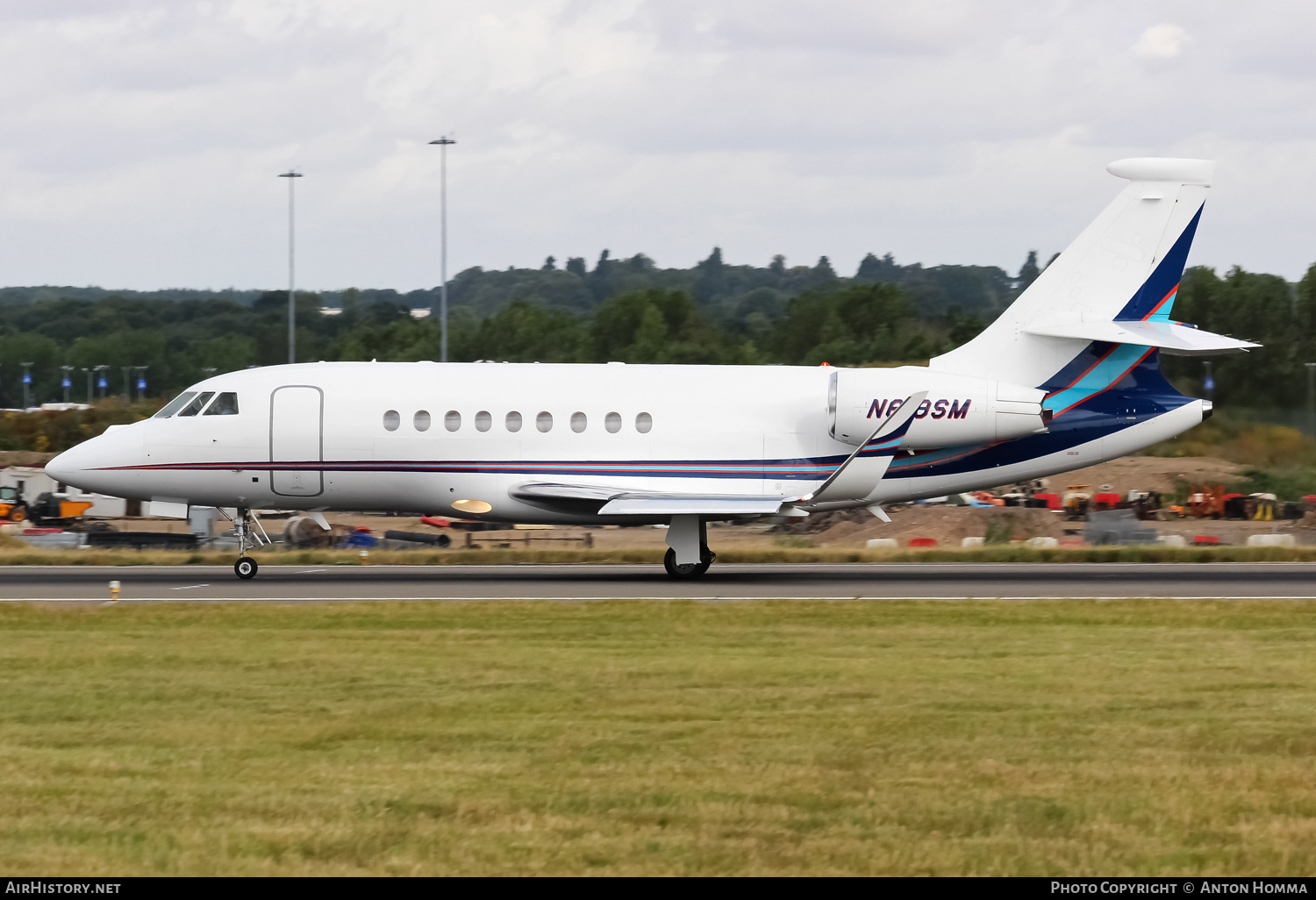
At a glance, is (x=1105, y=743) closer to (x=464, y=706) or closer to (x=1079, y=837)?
→ (x=1079, y=837)

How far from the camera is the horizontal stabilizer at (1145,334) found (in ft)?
87.3

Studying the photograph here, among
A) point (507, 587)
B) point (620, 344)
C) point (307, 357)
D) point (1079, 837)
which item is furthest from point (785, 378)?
point (307, 357)

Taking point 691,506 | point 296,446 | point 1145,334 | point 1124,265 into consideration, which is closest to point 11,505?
point 296,446

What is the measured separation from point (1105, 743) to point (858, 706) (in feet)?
7.55

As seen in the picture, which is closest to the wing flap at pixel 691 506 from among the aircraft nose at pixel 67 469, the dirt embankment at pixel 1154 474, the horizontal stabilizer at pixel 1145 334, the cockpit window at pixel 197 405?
the horizontal stabilizer at pixel 1145 334

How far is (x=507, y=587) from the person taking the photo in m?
24.8

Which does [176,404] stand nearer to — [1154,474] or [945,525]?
[945,525]

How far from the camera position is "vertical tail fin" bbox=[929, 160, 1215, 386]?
90.1 feet

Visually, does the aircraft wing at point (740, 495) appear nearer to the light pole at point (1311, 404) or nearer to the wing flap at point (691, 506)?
the wing flap at point (691, 506)

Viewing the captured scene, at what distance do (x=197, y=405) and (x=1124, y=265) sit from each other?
16.8m

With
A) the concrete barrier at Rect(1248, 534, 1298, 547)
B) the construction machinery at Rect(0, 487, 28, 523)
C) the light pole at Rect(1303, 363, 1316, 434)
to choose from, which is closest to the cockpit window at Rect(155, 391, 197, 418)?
the concrete barrier at Rect(1248, 534, 1298, 547)

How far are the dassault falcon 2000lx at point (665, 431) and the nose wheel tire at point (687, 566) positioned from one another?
5cm

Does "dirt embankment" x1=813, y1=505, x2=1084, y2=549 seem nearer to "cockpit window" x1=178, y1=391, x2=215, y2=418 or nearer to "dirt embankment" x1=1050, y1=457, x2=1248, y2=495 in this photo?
"dirt embankment" x1=1050, y1=457, x2=1248, y2=495

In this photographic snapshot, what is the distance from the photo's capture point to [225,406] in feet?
87.7
